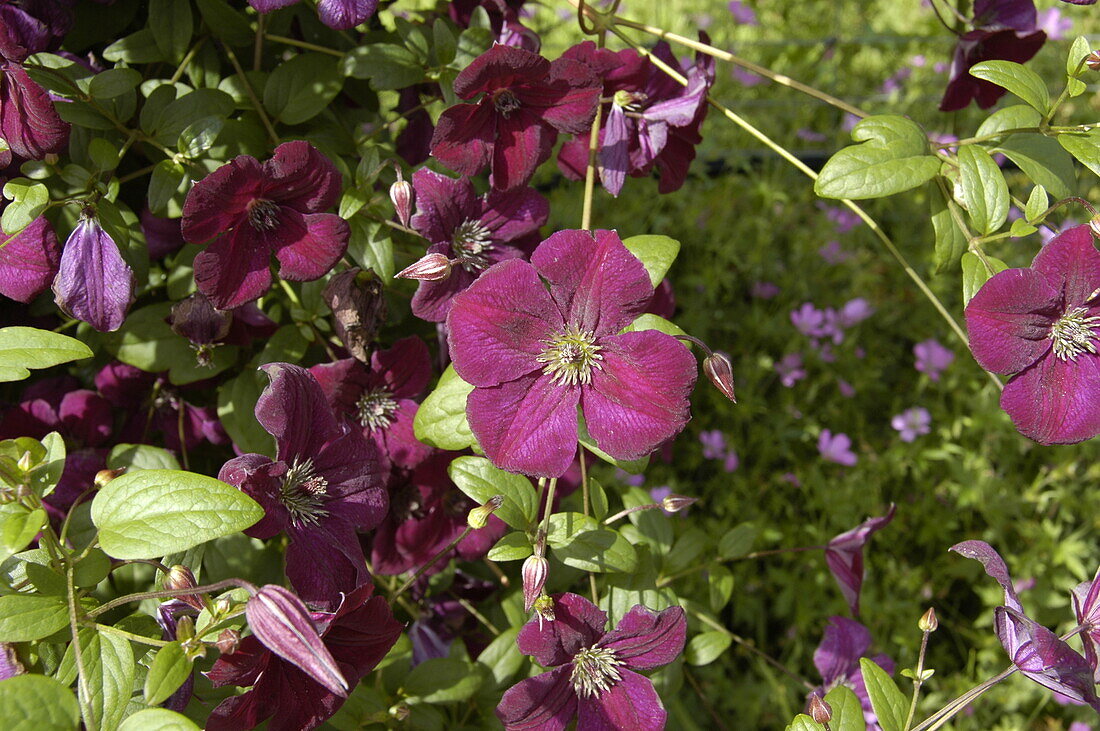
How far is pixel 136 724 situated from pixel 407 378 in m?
0.47

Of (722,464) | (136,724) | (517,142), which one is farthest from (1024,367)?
(722,464)

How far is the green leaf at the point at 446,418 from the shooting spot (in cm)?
78

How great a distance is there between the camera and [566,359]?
0.76 m

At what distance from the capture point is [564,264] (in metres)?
0.72

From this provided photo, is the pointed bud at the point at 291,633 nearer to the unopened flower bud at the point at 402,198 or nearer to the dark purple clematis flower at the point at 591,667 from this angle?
the dark purple clematis flower at the point at 591,667

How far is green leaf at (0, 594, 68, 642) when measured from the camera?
578 mm

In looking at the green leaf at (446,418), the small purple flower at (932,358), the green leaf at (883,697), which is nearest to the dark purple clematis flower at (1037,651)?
the green leaf at (883,697)

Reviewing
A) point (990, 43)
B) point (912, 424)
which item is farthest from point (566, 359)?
point (912, 424)

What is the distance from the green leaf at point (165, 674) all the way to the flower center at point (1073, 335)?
0.78 meters

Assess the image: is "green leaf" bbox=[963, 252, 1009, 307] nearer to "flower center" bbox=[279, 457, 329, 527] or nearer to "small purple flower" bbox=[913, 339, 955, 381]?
"flower center" bbox=[279, 457, 329, 527]

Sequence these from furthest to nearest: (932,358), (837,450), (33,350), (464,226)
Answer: (932,358) → (837,450) → (464,226) → (33,350)

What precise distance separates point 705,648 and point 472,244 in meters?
0.55

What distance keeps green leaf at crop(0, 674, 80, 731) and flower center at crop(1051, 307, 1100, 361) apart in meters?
0.84

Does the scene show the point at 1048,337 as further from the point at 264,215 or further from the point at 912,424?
the point at 912,424
